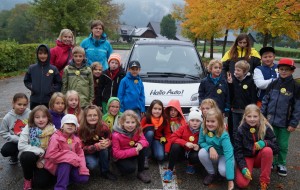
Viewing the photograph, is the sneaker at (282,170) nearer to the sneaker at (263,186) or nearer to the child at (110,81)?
the sneaker at (263,186)

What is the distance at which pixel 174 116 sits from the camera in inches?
192

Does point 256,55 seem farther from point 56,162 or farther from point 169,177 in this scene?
point 56,162

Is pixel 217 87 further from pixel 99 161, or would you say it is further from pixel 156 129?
pixel 99 161

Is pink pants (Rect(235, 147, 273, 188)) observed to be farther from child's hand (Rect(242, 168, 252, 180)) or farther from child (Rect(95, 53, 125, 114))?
child (Rect(95, 53, 125, 114))

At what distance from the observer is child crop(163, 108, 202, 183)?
4340mm

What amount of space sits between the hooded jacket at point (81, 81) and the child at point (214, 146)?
211 cm

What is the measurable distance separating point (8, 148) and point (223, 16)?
44.8ft

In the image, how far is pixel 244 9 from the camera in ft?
41.0

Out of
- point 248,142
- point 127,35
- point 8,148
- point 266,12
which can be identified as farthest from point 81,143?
point 127,35

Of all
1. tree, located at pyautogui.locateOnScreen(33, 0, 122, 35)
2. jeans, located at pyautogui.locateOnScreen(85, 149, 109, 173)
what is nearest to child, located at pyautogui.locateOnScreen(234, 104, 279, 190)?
jeans, located at pyautogui.locateOnScreen(85, 149, 109, 173)

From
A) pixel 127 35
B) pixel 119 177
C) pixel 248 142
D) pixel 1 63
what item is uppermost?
pixel 127 35

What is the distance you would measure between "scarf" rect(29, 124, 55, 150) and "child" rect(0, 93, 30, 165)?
19.5 inches

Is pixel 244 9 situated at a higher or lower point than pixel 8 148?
Result: higher

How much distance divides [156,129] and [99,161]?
42.0 inches
